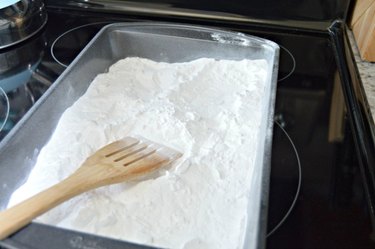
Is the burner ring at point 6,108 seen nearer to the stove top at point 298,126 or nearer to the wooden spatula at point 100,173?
the stove top at point 298,126

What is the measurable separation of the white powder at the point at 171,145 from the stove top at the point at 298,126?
4cm

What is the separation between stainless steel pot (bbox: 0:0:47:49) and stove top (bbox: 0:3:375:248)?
2cm

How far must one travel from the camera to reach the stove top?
0.40 metres

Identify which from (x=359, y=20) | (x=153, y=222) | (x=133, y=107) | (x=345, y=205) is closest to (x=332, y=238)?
(x=345, y=205)

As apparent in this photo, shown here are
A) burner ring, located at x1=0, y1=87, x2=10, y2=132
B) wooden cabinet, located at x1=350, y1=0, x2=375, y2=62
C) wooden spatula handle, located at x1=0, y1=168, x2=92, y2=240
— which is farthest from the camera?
wooden cabinet, located at x1=350, y1=0, x2=375, y2=62

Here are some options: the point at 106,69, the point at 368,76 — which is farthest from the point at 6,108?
the point at 368,76

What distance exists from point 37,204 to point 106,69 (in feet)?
1.07

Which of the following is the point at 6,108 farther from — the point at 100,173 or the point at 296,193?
the point at 296,193

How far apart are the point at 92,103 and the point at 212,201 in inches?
9.6

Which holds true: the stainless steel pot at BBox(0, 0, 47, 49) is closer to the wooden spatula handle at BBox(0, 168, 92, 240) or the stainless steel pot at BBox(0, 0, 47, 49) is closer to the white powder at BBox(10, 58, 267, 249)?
the white powder at BBox(10, 58, 267, 249)

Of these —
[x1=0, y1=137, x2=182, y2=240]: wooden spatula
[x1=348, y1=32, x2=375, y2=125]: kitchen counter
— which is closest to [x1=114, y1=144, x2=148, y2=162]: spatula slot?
[x1=0, y1=137, x2=182, y2=240]: wooden spatula

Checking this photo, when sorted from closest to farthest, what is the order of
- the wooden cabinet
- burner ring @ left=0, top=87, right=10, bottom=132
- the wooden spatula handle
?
1. the wooden spatula handle
2. burner ring @ left=0, top=87, right=10, bottom=132
3. the wooden cabinet

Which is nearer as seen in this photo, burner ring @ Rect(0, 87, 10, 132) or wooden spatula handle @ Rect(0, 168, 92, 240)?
wooden spatula handle @ Rect(0, 168, 92, 240)

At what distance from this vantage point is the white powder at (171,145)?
0.41 meters
